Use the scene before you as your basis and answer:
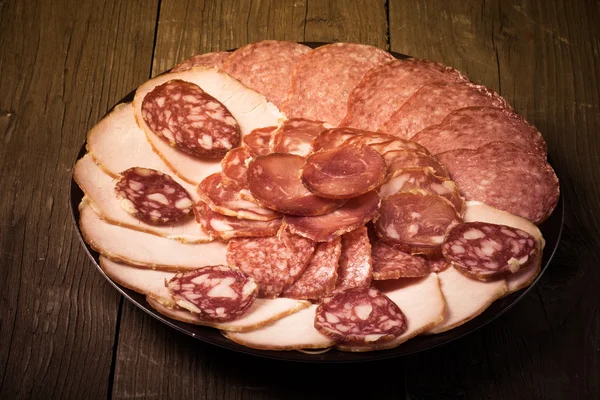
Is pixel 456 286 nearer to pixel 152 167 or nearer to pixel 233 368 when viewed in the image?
pixel 233 368

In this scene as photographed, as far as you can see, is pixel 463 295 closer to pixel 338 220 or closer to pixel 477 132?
pixel 338 220

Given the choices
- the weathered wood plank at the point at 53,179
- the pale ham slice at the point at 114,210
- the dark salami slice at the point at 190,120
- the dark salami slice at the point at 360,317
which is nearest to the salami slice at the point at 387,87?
the dark salami slice at the point at 190,120

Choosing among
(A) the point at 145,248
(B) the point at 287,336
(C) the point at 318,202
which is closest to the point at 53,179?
(A) the point at 145,248

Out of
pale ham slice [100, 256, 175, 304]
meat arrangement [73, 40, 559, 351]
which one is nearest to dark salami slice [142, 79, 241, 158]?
meat arrangement [73, 40, 559, 351]

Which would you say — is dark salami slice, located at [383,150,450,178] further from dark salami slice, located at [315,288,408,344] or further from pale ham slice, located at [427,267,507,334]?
dark salami slice, located at [315,288,408,344]

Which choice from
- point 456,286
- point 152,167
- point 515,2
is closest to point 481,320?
point 456,286

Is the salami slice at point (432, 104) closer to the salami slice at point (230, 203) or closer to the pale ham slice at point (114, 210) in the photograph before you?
the salami slice at point (230, 203)
